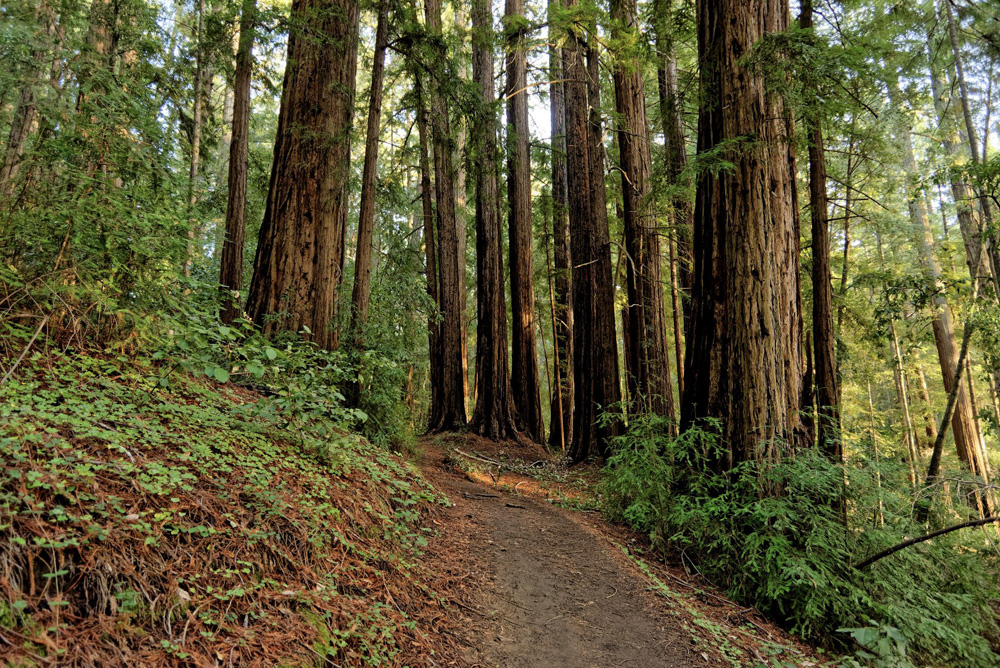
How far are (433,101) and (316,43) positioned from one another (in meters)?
2.07

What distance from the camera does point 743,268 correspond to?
5250 millimetres

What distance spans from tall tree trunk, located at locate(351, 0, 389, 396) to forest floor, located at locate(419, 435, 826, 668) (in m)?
2.50

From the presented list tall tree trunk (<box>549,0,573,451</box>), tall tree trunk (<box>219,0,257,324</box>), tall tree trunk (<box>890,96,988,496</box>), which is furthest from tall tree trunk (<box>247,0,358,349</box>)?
tall tree trunk (<box>890,96,988,496</box>)

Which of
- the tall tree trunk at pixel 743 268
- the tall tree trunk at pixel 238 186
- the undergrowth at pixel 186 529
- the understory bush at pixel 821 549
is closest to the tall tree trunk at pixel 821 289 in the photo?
the understory bush at pixel 821 549

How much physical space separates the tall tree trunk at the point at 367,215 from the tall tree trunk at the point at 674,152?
390 centimetres

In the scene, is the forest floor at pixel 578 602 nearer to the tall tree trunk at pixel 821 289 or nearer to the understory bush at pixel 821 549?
the understory bush at pixel 821 549

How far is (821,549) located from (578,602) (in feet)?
7.39

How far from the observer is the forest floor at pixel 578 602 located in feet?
11.4

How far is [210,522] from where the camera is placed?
2.75 m

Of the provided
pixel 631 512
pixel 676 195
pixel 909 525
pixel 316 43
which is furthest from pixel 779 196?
pixel 316 43

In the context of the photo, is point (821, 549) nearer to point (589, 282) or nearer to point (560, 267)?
point (589, 282)

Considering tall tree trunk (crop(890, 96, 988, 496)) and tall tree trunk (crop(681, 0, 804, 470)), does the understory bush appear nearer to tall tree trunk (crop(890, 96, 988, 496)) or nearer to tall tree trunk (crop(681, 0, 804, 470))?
tall tree trunk (crop(681, 0, 804, 470))

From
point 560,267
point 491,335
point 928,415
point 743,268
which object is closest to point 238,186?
point 491,335

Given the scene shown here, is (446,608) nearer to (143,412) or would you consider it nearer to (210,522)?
(210,522)
